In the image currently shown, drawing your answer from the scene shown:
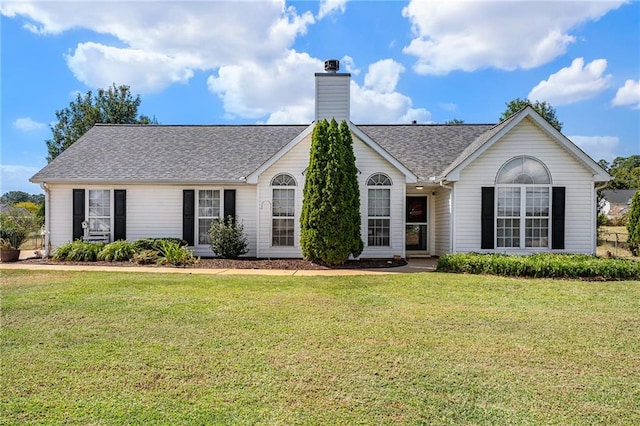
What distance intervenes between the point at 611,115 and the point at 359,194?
36.1 feet

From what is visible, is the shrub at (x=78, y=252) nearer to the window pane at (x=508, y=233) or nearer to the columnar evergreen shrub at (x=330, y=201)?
the columnar evergreen shrub at (x=330, y=201)

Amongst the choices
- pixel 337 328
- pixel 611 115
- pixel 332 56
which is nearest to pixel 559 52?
pixel 611 115

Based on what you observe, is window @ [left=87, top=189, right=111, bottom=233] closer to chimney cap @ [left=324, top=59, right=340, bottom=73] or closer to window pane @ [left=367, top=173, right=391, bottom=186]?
chimney cap @ [left=324, top=59, right=340, bottom=73]

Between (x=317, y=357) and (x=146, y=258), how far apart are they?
9.71 m

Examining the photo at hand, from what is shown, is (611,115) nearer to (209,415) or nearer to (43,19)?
(209,415)

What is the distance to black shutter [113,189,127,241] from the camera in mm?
14867

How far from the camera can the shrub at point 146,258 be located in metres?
12.7

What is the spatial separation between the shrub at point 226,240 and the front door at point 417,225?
628 cm

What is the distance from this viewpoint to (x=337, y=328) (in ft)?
19.1

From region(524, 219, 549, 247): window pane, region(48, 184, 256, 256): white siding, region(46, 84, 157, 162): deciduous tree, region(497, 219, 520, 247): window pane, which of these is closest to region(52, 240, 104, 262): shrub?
region(48, 184, 256, 256): white siding

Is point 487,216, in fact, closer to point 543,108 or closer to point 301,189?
point 301,189

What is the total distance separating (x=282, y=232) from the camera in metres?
14.2

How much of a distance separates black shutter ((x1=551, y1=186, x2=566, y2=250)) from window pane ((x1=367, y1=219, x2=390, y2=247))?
527 cm

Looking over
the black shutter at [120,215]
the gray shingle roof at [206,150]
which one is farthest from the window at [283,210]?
the black shutter at [120,215]
